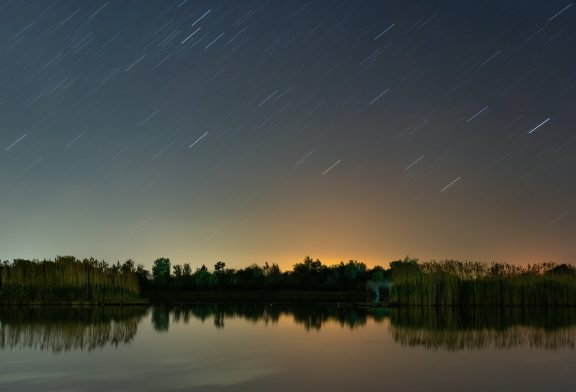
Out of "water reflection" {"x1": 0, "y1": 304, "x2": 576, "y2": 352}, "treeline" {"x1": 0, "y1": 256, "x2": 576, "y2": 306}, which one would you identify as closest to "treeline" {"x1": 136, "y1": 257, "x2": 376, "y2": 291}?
"treeline" {"x1": 0, "y1": 256, "x2": 576, "y2": 306}

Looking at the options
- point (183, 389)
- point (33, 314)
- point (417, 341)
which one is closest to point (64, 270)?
point (33, 314)

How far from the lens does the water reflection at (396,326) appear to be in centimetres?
1409

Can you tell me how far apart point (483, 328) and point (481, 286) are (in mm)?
10197

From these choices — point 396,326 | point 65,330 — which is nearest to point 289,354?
point 396,326

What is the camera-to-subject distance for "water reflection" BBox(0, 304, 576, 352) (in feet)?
46.2

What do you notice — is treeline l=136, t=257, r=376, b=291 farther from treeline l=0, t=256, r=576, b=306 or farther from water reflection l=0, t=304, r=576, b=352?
water reflection l=0, t=304, r=576, b=352

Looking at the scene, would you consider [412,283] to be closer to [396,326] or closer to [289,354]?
[396,326]

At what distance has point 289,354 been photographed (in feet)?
41.1

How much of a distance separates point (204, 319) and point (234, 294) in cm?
2539

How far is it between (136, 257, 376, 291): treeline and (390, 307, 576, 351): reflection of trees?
2659cm

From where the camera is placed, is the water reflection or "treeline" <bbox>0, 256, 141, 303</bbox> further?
"treeline" <bbox>0, 256, 141, 303</bbox>

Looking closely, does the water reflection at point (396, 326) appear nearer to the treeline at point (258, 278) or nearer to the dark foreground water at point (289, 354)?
the dark foreground water at point (289, 354)

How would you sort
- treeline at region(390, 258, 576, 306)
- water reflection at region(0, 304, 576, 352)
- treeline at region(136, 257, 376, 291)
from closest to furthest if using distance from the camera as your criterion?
1. water reflection at region(0, 304, 576, 352)
2. treeline at region(390, 258, 576, 306)
3. treeline at region(136, 257, 376, 291)

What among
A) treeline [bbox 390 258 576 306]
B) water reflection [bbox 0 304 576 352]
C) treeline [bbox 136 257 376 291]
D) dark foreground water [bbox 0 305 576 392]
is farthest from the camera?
treeline [bbox 136 257 376 291]
